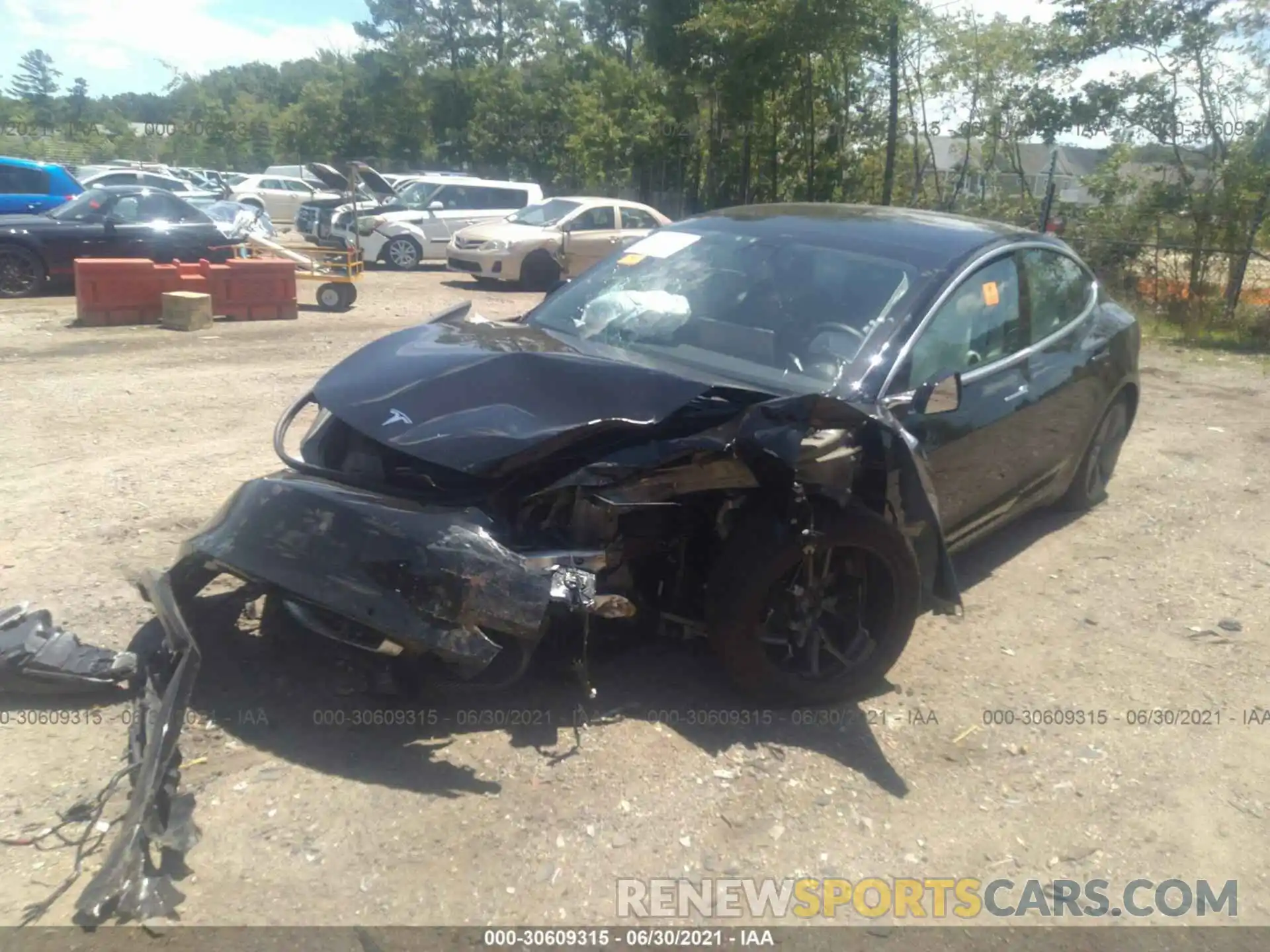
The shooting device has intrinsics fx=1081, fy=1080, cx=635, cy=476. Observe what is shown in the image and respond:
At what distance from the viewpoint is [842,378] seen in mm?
4113

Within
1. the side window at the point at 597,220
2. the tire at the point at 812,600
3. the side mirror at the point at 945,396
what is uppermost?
the side window at the point at 597,220

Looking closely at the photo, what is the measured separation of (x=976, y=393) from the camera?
180 inches

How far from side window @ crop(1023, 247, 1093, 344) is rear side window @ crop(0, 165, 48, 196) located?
1517 centimetres

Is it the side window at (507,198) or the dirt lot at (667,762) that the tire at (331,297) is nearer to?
the dirt lot at (667,762)

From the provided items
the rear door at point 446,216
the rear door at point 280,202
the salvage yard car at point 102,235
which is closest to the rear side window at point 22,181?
the salvage yard car at point 102,235

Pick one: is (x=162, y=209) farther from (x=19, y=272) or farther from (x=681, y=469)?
(x=681, y=469)

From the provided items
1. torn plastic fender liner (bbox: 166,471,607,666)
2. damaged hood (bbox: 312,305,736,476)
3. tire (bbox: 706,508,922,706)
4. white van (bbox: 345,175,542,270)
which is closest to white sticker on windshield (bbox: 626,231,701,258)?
damaged hood (bbox: 312,305,736,476)

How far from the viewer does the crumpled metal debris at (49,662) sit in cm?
358

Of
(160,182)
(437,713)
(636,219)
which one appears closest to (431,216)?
(636,219)

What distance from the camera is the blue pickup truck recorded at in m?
15.5

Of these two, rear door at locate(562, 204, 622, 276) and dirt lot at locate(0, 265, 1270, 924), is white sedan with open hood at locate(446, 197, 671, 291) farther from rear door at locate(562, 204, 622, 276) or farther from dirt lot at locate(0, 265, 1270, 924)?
dirt lot at locate(0, 265, 1270, 924)

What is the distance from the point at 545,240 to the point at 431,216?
3.72m

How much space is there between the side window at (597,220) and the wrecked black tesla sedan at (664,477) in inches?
522

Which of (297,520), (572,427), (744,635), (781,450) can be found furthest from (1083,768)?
(297,520)
